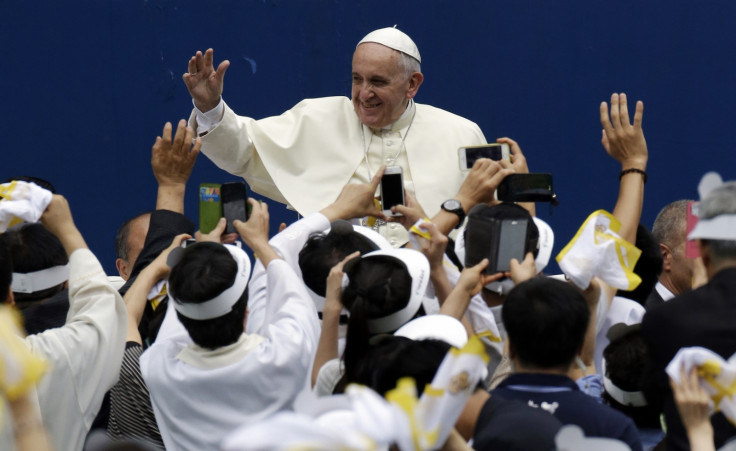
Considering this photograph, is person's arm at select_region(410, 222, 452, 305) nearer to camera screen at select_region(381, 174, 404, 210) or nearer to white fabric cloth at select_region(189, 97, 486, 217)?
camera screen at select_region(381, 174, 404, 210)

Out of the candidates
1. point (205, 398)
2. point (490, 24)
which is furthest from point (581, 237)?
point (490, 24)

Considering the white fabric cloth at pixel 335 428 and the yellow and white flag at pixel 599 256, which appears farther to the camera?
the yellow and white flag at pixel 599 256

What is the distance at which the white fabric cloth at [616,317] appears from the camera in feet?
11.5

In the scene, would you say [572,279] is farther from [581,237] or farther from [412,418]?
[412,418]

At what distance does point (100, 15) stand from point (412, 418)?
4.77m

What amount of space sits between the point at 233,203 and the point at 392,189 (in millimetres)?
588

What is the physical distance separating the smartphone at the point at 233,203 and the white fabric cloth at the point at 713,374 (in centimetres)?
163

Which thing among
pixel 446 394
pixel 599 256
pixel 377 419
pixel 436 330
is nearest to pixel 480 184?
pixel 599 256

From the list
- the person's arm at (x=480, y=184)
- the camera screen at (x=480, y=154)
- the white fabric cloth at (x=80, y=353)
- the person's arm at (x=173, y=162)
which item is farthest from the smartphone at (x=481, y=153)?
the white fabric cloth at (x=80, y=353)

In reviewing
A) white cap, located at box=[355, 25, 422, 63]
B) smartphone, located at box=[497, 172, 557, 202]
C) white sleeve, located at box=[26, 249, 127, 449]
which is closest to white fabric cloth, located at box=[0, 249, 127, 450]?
white sleeve, located at box=[26, 249, 127, 449]

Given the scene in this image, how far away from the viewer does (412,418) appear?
1.74 m

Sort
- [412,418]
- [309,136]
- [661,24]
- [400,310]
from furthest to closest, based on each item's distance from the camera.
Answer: [661,24]
[309,136]
[400,310]
[412,418]

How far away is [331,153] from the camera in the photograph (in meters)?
4.66

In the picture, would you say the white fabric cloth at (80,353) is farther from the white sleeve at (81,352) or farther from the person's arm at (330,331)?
the person's arm at (330,331)
